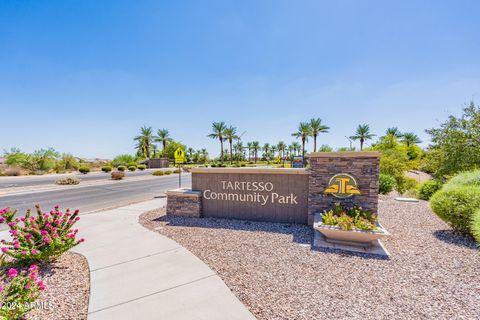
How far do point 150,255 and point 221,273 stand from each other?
184cm

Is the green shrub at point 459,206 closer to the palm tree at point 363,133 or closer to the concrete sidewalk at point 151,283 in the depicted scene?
the concrete sidewalk at point 151,283

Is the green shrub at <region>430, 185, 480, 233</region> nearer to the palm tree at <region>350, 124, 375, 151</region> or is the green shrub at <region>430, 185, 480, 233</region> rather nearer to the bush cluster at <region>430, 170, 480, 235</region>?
the bush cluster at <region>430, 170, 480, 235</region>

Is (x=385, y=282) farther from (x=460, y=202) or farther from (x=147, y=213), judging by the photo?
(x=147, y=213)

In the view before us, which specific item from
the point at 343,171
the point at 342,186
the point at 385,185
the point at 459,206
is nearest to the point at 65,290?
the point at 342,186

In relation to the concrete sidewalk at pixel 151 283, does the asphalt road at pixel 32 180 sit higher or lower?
higher

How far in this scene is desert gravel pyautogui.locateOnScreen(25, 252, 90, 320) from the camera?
309cm

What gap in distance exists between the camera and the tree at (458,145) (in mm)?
12797

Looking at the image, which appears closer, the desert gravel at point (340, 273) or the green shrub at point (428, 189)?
the desert gravel at point (340, 273)

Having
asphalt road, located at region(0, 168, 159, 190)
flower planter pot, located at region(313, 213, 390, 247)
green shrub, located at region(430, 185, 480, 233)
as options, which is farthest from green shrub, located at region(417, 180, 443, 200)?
asphalt road, located at region(0, 168, 159, 190)

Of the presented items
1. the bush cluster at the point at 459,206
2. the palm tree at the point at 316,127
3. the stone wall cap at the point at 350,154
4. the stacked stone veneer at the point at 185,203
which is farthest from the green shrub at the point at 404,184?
the palm tree at the point at 316,127

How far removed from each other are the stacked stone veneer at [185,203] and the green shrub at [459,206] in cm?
756

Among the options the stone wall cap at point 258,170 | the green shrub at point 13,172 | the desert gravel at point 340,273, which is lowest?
the desert gravel at point 340,273

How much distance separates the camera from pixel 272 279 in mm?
3939

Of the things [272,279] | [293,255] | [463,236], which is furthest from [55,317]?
[463,236]
